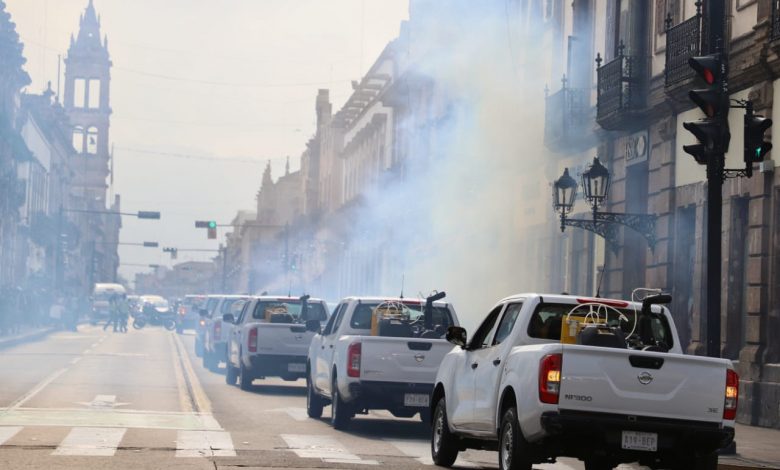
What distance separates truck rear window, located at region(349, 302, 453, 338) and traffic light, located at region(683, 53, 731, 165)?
14.4ft

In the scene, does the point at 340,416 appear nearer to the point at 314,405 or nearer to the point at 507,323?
the point at 314,405

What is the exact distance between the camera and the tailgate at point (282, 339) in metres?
25.2

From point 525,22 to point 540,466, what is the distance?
2413 cm

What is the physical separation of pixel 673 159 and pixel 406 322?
27.8 ft

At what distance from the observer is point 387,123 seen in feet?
228

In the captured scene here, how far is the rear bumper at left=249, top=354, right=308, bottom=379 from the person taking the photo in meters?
25.2

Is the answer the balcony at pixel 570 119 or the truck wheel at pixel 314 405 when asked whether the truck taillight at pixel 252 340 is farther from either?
the balcony at pixel 570 119

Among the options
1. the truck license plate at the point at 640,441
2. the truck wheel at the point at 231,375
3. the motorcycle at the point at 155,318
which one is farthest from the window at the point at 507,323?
the motorcycle at the point at 155,318

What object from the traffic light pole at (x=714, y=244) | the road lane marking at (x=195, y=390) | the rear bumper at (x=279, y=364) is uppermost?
the traffic light pole at (x=714, y=244)

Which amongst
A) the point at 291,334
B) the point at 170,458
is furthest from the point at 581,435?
the point at 291,334

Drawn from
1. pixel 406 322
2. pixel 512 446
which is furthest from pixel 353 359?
pixel 512 446

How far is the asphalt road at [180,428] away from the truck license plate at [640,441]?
283 cm

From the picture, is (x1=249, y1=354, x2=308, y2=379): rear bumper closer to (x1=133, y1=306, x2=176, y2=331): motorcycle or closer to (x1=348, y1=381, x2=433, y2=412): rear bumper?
(x1=348, y1=381, x2=433, y2=412): rear bumper

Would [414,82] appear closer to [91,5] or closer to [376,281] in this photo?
[376,281]
